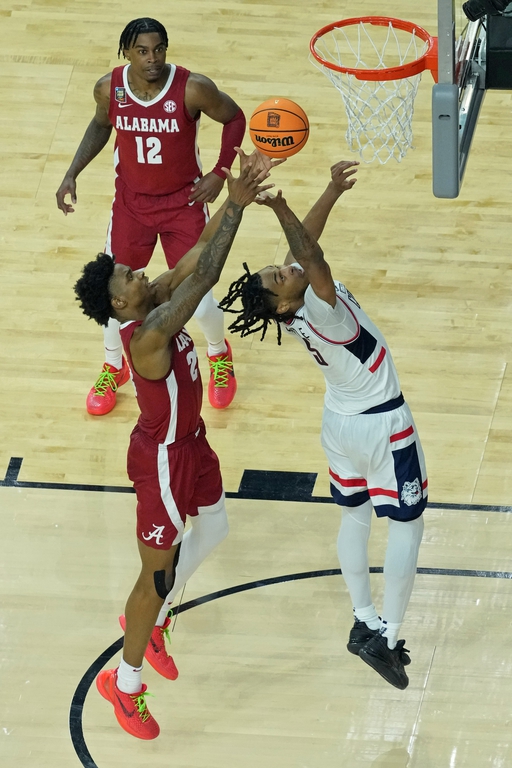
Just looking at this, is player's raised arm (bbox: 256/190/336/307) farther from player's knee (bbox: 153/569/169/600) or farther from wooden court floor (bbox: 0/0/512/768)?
wooden court floor (bbox: 0/0/512/768)

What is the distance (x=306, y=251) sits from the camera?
4.31m

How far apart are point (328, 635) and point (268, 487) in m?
0.97

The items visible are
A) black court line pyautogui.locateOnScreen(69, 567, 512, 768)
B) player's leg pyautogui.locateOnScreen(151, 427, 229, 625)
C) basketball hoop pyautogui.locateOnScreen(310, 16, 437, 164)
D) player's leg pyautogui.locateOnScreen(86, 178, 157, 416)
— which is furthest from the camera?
player's leg pyautogui.locateOnScreen(86, 178, 157, 416)

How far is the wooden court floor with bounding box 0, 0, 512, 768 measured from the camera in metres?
4.97

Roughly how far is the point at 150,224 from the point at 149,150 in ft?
1.26

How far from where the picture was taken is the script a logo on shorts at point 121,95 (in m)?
5.85

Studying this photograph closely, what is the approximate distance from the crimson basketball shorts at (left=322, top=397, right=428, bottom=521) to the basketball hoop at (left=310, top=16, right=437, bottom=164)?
153 centimetres

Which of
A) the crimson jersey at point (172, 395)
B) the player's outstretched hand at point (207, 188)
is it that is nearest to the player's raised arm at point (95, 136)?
the player's outstretched hand at point (207, 188)

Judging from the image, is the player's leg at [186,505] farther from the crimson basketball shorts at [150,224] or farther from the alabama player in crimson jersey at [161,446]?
the crimson basketball shorts at [150,224]

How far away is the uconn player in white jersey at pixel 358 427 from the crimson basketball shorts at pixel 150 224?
123 centimetres

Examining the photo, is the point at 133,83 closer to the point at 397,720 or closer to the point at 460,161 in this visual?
the point at 460,161

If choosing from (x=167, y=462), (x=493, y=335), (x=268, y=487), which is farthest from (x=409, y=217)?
(x=167, y=462)

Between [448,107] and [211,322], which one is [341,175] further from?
[211,322]

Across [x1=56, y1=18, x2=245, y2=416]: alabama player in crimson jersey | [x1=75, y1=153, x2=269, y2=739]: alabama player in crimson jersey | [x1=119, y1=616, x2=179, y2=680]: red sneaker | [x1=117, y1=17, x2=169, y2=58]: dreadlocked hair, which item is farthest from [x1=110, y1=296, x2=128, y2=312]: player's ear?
[x1=117, y1=17, x2=169, y2=58]: dreadlocked hair
